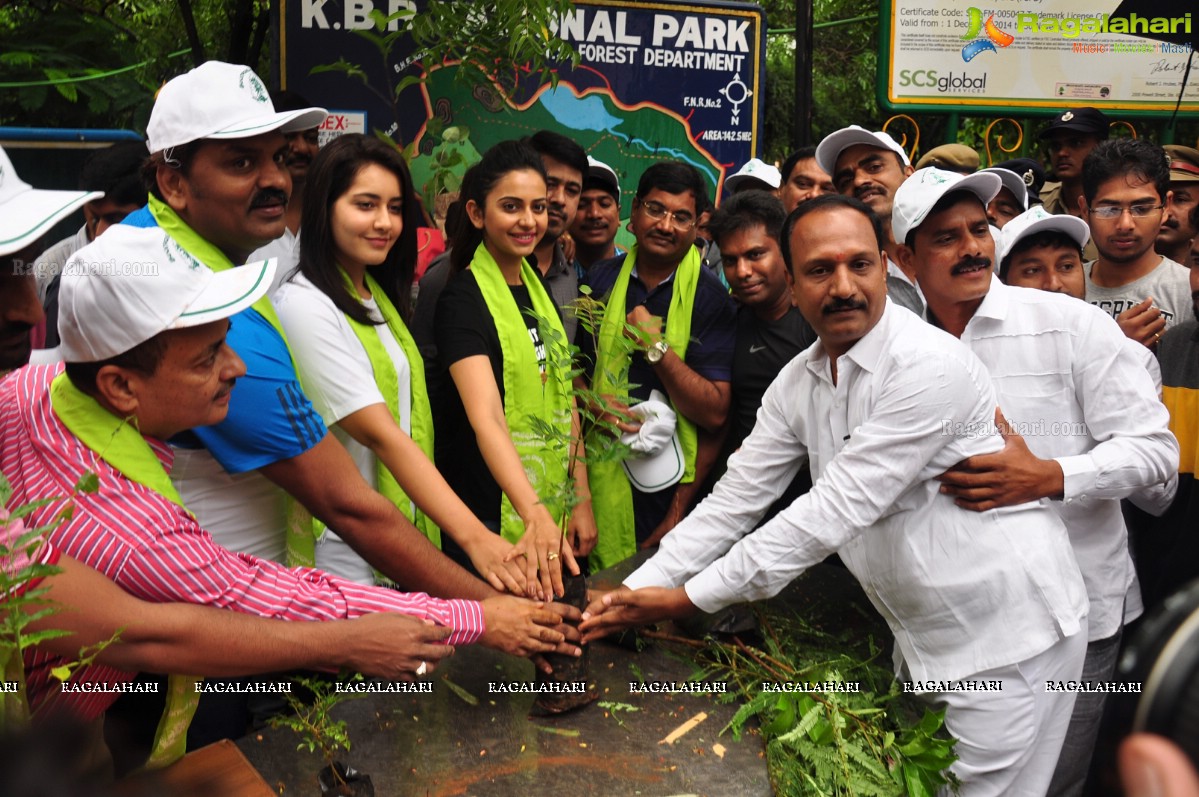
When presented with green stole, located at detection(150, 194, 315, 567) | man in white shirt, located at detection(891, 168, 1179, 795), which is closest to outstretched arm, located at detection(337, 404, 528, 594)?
green stole, located at detection(150, 194, 315, 567)

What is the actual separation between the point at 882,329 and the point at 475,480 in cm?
147

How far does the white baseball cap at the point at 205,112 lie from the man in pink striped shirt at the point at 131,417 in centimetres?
68

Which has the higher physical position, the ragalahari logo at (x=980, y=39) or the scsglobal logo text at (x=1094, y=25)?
the scsglobal logo text at (x=1094, y=25)

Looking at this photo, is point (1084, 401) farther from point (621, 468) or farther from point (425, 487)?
point (425, 487)

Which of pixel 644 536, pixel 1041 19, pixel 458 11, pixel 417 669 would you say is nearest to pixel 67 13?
pixel 458 11

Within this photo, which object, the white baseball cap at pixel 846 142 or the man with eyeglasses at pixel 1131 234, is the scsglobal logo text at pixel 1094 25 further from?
the white baseball cap at pixel 846 142

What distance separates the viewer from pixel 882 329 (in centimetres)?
255

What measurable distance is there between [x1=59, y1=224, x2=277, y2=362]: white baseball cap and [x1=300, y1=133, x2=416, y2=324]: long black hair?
851 millimetres

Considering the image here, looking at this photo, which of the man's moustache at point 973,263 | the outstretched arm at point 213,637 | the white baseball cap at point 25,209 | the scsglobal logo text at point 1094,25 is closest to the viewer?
the outstretched arm at point 213,637

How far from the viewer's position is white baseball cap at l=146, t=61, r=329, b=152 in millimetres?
2523

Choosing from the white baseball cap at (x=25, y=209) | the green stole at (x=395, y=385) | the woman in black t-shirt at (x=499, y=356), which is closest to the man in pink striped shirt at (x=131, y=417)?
the white baseball cap at (x=25, y=209)

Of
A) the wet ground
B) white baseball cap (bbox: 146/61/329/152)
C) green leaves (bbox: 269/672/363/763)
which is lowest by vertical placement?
the wet ground

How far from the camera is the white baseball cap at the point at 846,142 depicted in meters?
4.05

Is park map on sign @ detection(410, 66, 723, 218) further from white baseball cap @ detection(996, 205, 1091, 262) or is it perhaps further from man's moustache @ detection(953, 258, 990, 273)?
man's moustache @ detection(953, 258, 990, 273)
